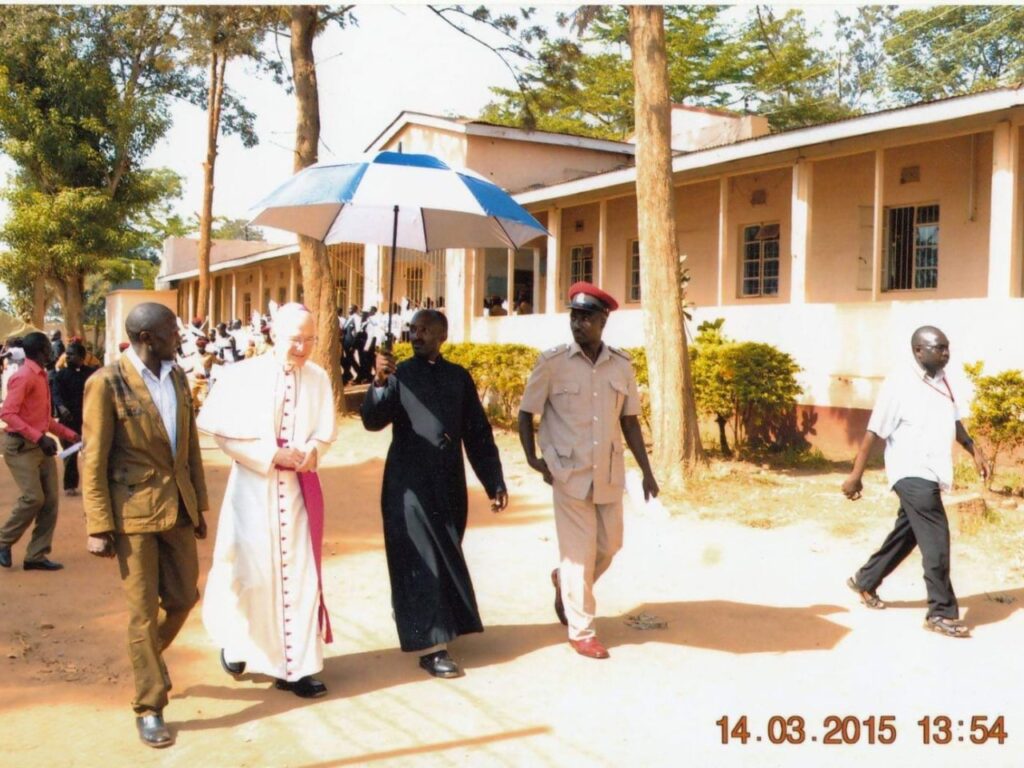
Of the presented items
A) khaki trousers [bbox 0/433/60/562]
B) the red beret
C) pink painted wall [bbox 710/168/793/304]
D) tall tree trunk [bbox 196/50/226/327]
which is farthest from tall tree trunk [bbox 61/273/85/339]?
the red beret

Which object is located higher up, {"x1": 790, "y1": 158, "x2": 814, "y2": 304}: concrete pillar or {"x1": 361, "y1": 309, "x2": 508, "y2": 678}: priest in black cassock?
{"x1": 790, "y1": 158, "x2": 814, "y2": 304}: concrete pillar

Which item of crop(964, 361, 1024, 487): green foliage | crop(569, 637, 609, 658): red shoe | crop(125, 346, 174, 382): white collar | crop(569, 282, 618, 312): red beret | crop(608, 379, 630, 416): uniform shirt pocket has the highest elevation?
crop(569, 282, 618, 312): red beret

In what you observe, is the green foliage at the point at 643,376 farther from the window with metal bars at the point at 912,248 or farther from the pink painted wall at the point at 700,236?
the pink painted wall at the point at 700,236

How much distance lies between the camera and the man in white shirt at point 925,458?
18.8 feet

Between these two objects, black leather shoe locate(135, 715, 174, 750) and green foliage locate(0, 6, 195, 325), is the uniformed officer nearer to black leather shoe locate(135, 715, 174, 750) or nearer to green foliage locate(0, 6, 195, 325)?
black leather shoe locate(135, 715, 174, 750)

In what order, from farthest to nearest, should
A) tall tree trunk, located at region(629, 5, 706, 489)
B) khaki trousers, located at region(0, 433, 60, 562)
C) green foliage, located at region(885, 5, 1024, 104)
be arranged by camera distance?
green foliage, located at region(885, 5, 1024, 104) < tall tree trunk, located at region(629, 5, 706, 489) < khaki trousers, located at region(0, 433, 60, 562)

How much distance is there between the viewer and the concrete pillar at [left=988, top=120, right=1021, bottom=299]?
10.7 meters

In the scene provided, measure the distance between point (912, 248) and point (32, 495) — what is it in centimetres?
1148

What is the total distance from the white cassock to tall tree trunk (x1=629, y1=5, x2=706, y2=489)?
5781 mm

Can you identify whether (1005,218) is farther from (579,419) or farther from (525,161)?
(525,161)

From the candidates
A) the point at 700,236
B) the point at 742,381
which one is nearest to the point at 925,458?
the point at 742,381

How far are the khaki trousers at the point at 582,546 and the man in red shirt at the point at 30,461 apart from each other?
4177 mm

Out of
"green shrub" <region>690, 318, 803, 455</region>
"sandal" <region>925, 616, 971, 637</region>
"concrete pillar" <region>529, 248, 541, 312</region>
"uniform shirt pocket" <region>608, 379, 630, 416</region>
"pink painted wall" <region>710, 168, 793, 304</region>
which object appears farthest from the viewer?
"concrete pillar" <region>529, 248, 541, 312</region>

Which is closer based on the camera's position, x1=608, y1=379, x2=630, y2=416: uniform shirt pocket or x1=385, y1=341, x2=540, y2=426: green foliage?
x1=608, y1=379, x2=630, y2=416: uniform shirt pocket
